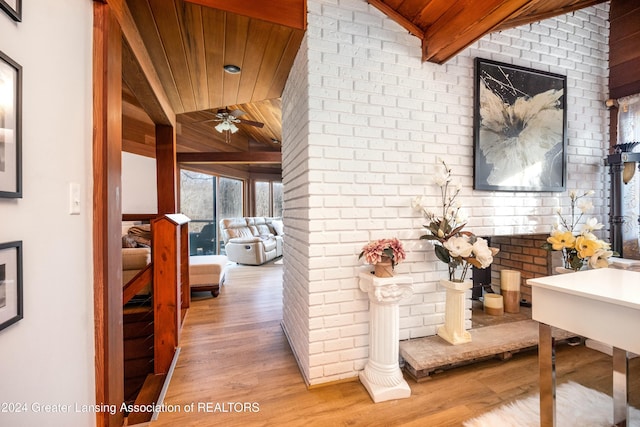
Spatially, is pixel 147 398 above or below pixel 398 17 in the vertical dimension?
below

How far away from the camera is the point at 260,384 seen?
6.01ft

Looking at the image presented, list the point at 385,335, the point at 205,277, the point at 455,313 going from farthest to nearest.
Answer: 1. the point at 205,277
2. the point at 455,313
3. the point at 385,335

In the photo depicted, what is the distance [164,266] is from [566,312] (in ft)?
8.59

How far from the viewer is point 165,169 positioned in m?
2.98

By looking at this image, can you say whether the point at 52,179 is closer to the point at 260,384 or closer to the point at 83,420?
the point at 83,420

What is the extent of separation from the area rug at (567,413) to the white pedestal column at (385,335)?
1.41 ft

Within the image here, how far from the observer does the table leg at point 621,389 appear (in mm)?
1438

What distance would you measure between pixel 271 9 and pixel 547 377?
8.40ft

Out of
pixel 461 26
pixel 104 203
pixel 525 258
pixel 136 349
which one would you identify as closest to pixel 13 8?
pixel 104 203

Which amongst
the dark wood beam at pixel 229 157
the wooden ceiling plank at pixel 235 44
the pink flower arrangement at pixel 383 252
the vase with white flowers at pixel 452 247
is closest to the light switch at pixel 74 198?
the wooden ceiling plank at pixel 235 44

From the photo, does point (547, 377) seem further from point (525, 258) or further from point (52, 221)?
point (52, 221)

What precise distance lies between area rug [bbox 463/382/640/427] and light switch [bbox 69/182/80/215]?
2.18 m

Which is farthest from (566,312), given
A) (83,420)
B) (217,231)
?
(217,231)

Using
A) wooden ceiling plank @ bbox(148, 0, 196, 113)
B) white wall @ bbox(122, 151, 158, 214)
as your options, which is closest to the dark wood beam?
white wall @ bbox(122, 151, 158, 214)
